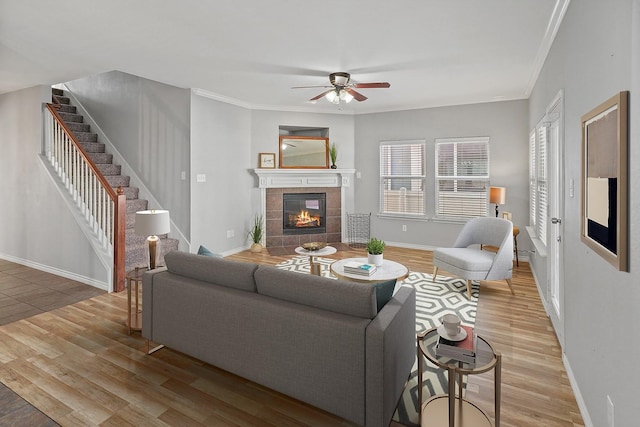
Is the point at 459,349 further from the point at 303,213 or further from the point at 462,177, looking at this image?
the point at 303,213

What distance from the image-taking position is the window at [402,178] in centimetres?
647

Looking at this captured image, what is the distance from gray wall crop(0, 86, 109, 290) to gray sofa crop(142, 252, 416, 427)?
2432mm

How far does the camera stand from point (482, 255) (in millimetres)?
4176

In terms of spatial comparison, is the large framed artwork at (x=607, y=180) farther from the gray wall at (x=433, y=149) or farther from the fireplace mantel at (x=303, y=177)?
the fireplace mantel at (x=303, y=177)

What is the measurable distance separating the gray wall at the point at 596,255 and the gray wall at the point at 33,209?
470 cm

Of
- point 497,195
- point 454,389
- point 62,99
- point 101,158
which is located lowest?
point 454,389

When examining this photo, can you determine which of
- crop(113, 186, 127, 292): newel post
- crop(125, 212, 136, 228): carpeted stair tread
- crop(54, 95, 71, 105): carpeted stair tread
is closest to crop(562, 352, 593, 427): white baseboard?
crop(113, 186, 127, 292): newel post

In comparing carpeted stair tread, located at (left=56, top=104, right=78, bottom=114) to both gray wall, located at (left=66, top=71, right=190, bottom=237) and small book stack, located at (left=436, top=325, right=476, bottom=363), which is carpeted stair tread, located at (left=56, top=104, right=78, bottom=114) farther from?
small book stack, located at (left=436, top=325, right=476, bottom=363)

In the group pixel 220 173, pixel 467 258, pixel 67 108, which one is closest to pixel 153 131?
pixel 220 173

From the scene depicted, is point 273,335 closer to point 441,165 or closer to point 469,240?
point 469,240

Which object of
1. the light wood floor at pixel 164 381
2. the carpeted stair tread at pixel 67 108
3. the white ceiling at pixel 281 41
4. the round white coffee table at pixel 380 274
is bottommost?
the light wood floor at pixel 164 381

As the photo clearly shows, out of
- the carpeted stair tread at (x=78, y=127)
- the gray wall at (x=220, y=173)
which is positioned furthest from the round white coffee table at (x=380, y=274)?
the carpeted stair tread at (x=78, y=127)

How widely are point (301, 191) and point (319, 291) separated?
4.85 metres

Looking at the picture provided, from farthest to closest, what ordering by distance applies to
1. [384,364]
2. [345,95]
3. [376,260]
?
[345,95], [376,260], [384,364]
